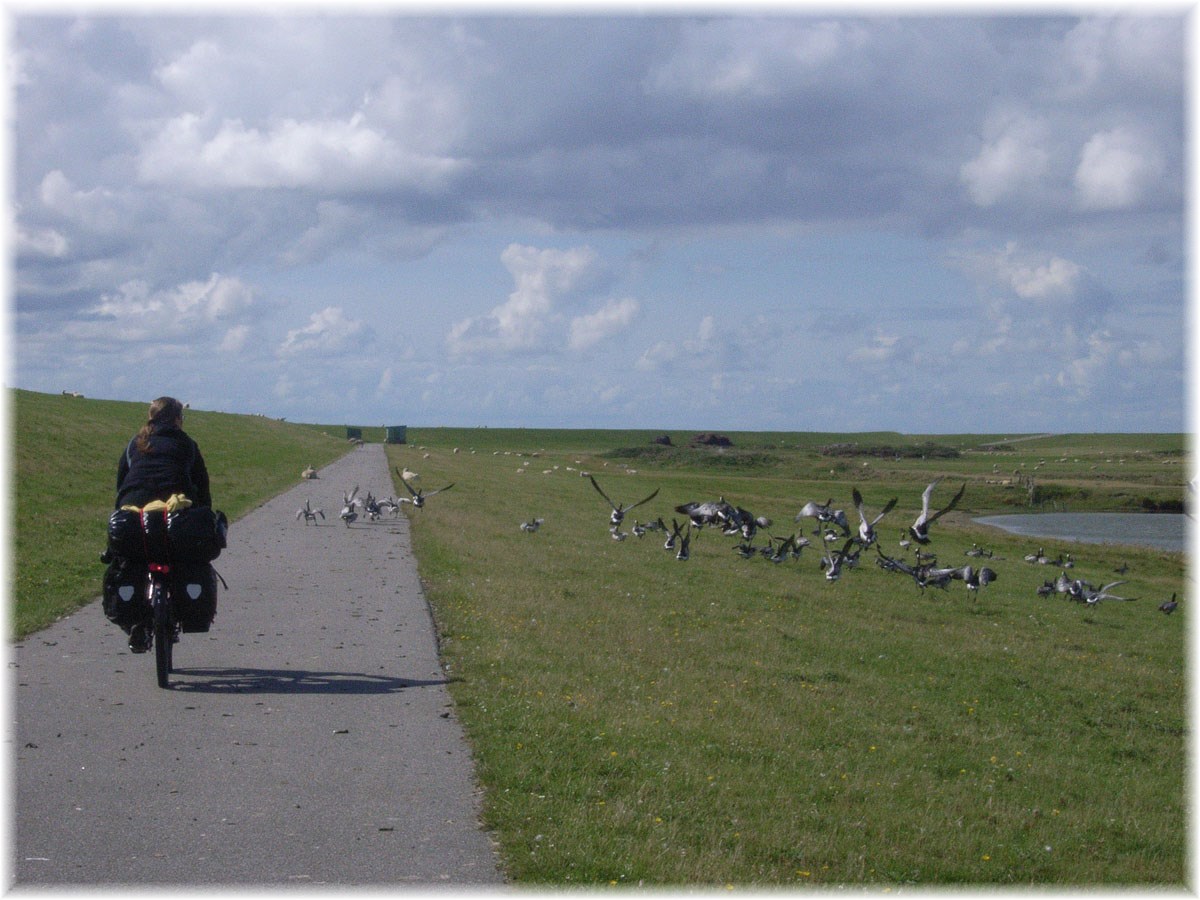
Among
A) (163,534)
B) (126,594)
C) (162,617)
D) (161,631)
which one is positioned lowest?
(161,631)

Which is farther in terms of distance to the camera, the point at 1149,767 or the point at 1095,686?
the point at 1095,686

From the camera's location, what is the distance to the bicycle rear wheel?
10.2 meters

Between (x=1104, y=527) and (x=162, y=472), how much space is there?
211 ft

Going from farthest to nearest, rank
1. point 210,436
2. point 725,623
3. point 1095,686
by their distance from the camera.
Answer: point 210,436
point 725,623
point 1095,686

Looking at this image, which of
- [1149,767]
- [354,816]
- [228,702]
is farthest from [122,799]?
[1149,767]

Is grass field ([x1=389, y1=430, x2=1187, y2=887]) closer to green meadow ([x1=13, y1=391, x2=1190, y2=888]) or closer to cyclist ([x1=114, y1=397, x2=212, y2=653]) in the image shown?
green meadow ([x1=13, y1=391, x2=1190, y2=888])

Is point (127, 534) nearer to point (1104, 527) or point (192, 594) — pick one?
point (192, 594)

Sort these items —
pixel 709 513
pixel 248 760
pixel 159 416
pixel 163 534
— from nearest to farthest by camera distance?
pixel 248 760, pixel 163 534, pixel 159 416, pixel 709 513

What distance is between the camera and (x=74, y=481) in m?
37.1

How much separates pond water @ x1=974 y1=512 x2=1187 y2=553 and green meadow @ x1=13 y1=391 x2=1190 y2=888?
26.4m

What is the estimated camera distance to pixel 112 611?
1038 centimetres

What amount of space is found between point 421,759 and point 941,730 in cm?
590

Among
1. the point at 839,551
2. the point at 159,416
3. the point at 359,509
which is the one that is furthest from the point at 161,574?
the point at 359,509

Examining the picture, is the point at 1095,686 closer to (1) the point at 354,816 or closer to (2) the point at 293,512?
(1) the point at 354,816
